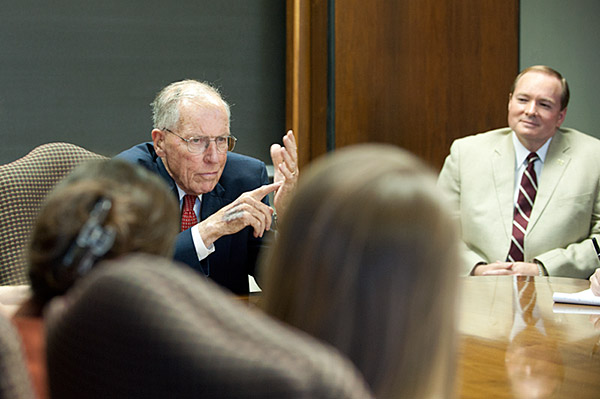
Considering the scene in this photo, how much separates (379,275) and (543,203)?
3342 mm

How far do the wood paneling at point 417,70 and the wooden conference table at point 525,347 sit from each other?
2045 mm

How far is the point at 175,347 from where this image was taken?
0.47 metres

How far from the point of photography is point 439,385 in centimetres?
60

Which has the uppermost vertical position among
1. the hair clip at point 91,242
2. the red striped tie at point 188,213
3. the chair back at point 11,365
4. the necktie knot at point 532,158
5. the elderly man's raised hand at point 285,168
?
the hair clip at point 91,242

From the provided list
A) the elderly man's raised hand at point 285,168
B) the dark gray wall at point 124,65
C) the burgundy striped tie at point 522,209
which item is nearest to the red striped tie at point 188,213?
the elderly man's raised hand at point 285,168

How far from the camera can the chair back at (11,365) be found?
1.73 feet

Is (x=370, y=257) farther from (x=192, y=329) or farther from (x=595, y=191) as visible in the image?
(x=595, y=191)

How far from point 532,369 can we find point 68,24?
10.8 feet

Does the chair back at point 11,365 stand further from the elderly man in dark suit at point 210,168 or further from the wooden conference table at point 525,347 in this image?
the elderly man in dark suit at point 210,168

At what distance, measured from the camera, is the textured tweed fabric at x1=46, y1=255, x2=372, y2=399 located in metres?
0.45

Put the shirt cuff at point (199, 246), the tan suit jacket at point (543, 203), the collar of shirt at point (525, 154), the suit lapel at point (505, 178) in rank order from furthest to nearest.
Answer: the collar of shirt at point (525, 154), the suit lapel at point (505, 178), the tan suit jacket at point (543, 203), the shirt cuff at point (199, 246)

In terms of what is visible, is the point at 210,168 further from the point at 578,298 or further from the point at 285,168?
the point at 578,298

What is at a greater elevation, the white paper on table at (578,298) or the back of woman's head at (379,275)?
the back of woman's head at (379,275)

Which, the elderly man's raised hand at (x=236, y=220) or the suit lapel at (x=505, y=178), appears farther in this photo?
the suit lapel at (x=505, y=178)
